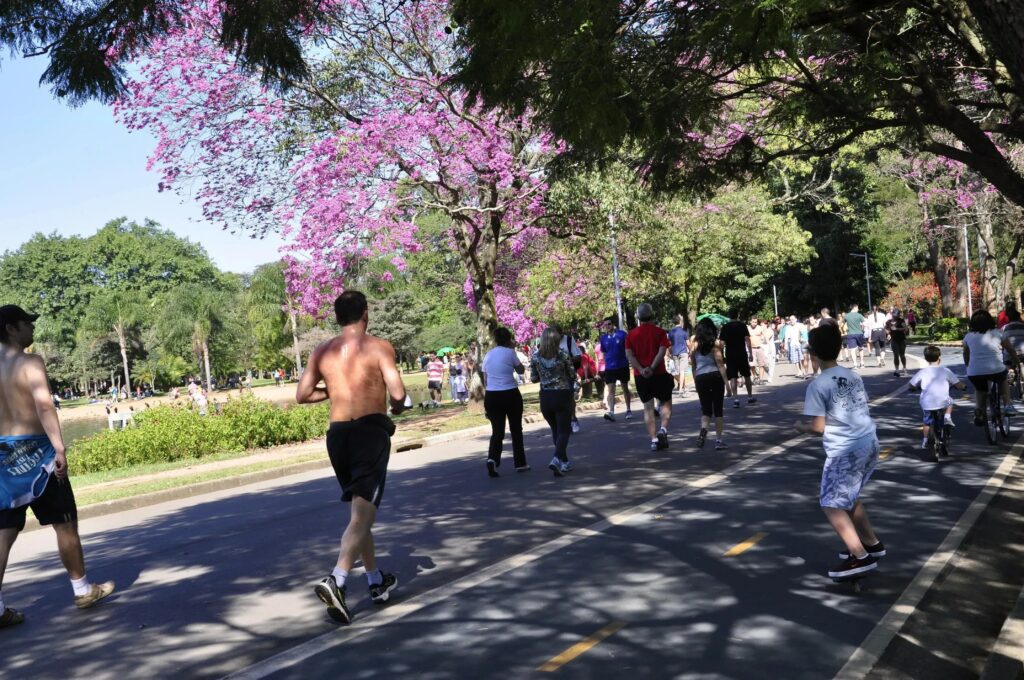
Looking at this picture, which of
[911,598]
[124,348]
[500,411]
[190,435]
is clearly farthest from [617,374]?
[124,348]

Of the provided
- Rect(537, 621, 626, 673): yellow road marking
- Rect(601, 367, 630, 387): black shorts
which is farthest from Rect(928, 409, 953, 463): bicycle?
Rect(601, 367, 630, 387): black shorts

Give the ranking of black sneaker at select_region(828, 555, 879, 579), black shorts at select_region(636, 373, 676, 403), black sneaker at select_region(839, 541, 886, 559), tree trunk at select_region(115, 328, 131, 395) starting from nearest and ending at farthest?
black sneaker at select_region(828, 555, 879, 579)
black sneaker at select_region(839, 541, 886, 559)
black shorts at select_region(636, 373, 676, 403)
tree trunk at select_region(115, 328, 131, 395)

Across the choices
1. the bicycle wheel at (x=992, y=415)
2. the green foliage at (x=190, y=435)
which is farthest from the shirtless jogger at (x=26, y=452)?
the green foliage at (x=190, y=435)

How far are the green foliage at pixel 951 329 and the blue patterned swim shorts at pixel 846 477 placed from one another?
129ft

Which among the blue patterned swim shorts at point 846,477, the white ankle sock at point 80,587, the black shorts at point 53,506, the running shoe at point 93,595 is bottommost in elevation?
the running shoe at point 93,595

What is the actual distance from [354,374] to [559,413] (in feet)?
19.2

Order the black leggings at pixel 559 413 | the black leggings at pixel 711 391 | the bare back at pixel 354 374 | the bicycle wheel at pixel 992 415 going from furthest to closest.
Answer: the black leggings at pixel 711 391, the bicycle wheel at pixel 992 415, the black leggings at pixel 559 413, the bare back at pixel 354 374

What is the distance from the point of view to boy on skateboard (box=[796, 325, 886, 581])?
19.6 feet

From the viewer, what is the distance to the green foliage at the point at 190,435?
2050 cm

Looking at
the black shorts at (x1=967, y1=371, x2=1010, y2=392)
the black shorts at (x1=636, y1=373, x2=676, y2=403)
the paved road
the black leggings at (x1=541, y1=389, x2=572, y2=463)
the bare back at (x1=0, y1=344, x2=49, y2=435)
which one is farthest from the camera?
the black shorts at (x1=636, y1=373, x2=676, y2=403)

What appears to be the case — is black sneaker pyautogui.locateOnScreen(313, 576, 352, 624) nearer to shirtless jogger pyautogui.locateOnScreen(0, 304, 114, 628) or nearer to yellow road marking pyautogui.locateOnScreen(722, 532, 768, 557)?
shirtless jogger pyautogui.locateOnScreen(0, 304, 114, 628)

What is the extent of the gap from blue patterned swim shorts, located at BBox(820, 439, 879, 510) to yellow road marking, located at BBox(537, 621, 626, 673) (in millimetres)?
1538

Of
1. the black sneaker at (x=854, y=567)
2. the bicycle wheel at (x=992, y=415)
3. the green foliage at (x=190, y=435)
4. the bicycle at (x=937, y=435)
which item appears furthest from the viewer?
the green foliage at (x=190, y=435)

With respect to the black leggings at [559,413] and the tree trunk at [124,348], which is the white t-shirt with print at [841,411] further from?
the tree trunk at [124,348]
